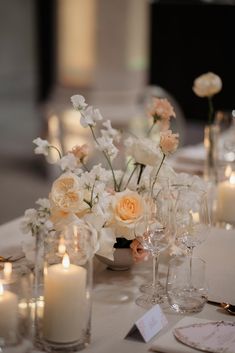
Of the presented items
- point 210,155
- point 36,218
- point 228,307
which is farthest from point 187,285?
point 210,155

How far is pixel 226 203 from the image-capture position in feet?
7.20

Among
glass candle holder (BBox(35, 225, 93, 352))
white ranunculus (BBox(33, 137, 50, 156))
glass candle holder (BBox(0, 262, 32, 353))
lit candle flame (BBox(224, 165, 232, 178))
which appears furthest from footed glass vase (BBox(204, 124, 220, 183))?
glass candle holder (BBox(0, 262, 32, 353))

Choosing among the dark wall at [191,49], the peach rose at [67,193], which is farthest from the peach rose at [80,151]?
the dark wall at [191,49]

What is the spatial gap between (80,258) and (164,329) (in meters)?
0.25

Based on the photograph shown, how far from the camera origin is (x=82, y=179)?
5.69 feet

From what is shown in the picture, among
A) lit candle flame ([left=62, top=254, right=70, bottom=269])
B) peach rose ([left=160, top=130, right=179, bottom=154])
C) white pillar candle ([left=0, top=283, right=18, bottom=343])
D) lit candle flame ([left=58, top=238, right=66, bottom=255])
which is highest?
peach rose ([left=160, top=130, right=179, bottom=154])

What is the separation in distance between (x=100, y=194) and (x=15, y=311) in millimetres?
463

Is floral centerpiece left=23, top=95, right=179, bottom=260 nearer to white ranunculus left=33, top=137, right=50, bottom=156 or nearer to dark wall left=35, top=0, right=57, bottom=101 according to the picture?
white ranunculus left=33, top=137, right=50, bottom=156

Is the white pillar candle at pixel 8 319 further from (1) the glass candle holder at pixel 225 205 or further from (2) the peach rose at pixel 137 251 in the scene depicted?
(1) the glass candle holder at pixel 225 205

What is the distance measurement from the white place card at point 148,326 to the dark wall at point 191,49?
5.85m

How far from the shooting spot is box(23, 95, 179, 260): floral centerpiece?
1.71 metres

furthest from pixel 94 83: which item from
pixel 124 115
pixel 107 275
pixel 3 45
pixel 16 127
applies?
pixel 107 275

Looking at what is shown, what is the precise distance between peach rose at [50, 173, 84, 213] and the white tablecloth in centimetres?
20

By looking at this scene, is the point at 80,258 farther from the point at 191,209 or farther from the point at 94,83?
the point at 94,83
